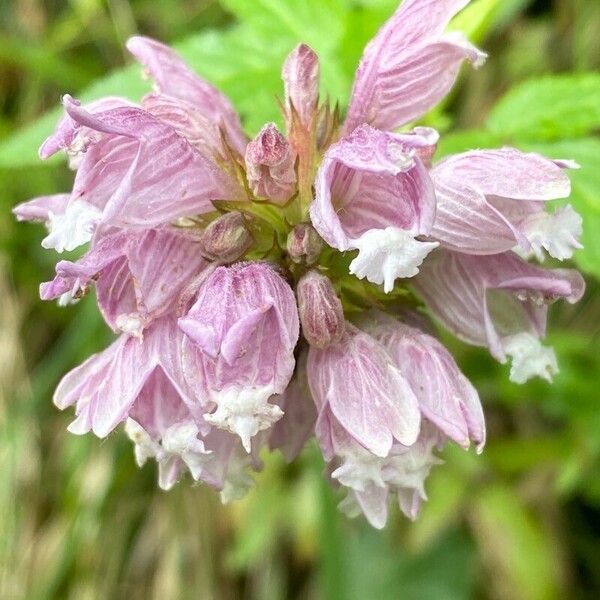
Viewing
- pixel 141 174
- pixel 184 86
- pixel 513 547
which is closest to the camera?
pixel 141 174

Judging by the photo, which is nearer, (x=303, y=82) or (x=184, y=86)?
(x=303, y=82)

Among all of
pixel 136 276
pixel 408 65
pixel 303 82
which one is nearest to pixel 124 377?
pixel 136 276

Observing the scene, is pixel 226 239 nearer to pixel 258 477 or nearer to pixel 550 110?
pixel 550 110

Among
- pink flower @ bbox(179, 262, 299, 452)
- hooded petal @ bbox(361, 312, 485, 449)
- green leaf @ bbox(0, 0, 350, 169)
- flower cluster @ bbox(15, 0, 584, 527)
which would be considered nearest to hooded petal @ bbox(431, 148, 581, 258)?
flower cluster @ bbox(15, 0, 584, 527)

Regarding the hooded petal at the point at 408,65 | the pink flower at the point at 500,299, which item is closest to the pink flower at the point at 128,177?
the hooded petal at the point at 408,65

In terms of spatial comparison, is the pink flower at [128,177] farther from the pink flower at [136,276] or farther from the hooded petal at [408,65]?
the hooded petal at [408,65]

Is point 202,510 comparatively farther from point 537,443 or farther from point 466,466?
point 537,443

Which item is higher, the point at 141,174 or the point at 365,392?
the point at 141,174
